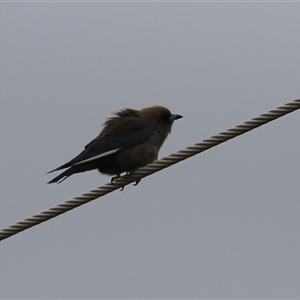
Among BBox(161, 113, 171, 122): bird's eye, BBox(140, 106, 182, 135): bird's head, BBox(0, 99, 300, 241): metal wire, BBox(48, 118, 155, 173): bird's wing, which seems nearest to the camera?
BBox(0, 99, 300, 241): metal wire

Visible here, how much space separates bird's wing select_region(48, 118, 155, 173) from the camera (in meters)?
7.94

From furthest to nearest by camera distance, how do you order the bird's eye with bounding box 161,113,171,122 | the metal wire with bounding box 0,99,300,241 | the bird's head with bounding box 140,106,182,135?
the bird's eye with bounding box 161,113,171,122
the bird's head with bounding box 140,106,182,135
the metal wire with bounding box 0,99,300,241

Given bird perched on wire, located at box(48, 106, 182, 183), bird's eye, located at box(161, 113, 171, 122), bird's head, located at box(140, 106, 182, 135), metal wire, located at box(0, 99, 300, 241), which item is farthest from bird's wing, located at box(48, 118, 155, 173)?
metal wire, located at box(0, 99, 300, 241)

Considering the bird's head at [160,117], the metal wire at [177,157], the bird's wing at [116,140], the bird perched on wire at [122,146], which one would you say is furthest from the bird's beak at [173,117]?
the metal wire at [177,157]

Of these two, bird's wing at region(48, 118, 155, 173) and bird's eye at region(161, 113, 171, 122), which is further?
bird's eye at region(161, 113, 171, 122)

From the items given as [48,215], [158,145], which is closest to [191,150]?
[48,215]

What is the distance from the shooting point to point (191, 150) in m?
6.29

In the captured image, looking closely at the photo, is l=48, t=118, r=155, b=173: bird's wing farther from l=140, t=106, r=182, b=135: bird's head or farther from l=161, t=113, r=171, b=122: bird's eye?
l=161, t=113, r=171, b=122: bird's eye

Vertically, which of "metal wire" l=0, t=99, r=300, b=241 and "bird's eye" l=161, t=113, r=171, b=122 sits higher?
"bird's eye" l=161, t=113, r=171, b=122

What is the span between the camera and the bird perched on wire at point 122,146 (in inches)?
313

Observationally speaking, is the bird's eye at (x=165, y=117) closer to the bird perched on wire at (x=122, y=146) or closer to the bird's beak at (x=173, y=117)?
the bird's beak at (x=173, y=117)

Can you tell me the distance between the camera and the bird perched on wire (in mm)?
7957

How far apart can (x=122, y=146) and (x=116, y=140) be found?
11cm

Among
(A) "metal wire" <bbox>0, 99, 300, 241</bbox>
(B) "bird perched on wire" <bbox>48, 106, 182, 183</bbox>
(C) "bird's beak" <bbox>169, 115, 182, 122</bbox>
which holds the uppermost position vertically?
(C) "bird's beak" <bbox>169, 115, 182, 122</bbox>
